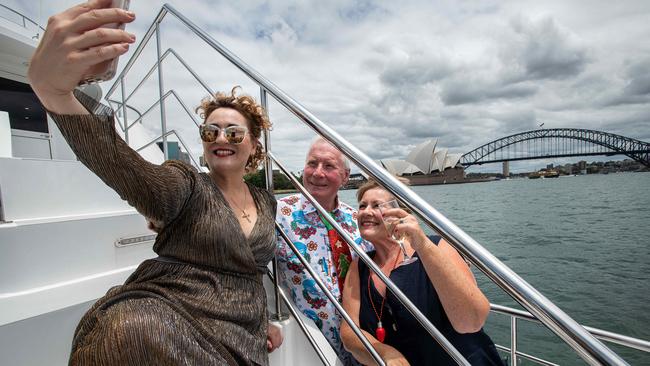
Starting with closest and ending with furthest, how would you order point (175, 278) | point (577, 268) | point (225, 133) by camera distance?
point (175, 278)
point (225, 133)
point (577, 268)

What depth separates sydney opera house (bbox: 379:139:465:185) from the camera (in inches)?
1861

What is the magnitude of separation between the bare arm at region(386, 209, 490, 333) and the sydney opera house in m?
43.2

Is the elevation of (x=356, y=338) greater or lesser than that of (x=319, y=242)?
lesser

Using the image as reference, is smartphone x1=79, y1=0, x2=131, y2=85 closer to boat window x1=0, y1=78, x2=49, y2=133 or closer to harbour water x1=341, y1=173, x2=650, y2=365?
boat window x1=0, y1=78, x2=49, y2=133

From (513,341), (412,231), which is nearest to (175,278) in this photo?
(412,231)

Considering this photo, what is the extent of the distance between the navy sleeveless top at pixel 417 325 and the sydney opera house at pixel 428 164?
42.9 m

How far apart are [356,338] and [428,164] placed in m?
49.9

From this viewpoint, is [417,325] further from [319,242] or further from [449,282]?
[319,242]

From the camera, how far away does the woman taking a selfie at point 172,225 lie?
2.18 feet

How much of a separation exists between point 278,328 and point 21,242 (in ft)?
3.99

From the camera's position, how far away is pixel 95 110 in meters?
0.82

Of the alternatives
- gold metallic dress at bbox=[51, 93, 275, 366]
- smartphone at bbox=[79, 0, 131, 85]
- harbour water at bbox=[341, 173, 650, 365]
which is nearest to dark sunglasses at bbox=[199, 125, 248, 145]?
gold metallic dress at bbox=[51, 93, 275, 366]

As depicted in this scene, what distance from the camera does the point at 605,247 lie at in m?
11.5

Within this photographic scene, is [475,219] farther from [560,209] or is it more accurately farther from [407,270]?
[407,270]
